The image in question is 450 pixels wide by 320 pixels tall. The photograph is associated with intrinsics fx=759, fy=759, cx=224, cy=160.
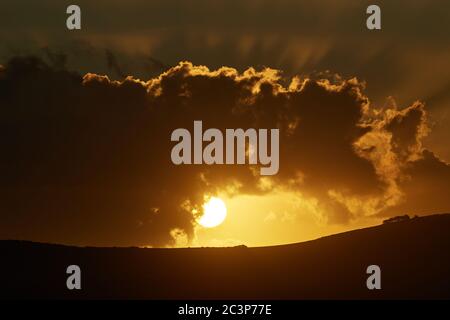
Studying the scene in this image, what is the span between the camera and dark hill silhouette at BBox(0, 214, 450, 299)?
8812cm

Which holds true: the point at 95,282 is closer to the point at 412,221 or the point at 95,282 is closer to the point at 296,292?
the point at 296,292

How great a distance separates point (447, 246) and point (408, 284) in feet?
29.7

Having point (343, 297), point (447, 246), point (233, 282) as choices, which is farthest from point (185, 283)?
point (447, 246)

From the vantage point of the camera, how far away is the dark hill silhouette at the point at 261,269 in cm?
8812

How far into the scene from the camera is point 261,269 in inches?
3821

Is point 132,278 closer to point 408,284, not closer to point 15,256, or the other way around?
point 15,256

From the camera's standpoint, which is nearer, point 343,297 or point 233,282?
point 343,297

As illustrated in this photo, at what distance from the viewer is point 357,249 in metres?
95.6

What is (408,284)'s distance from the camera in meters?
86.1
